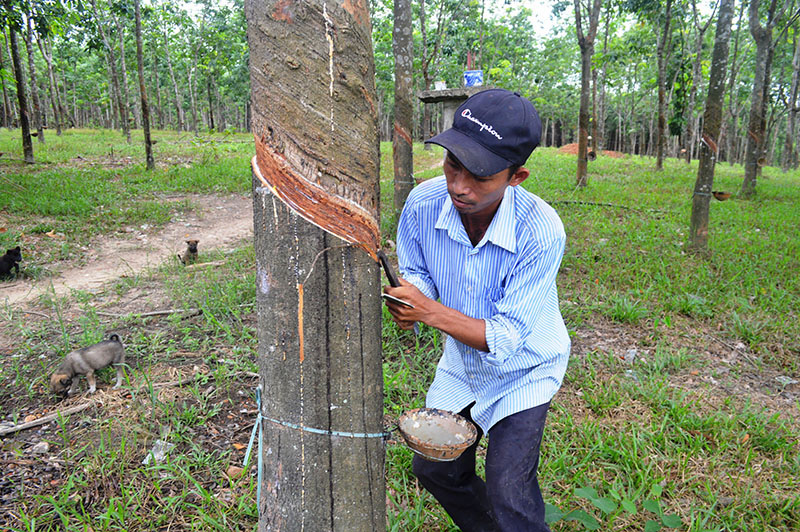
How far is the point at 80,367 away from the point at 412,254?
91.8 inches

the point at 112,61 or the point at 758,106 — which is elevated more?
the point at 112,61

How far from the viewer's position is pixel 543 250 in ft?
5.33

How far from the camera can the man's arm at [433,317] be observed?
4.75 ft

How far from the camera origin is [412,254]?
196 cm

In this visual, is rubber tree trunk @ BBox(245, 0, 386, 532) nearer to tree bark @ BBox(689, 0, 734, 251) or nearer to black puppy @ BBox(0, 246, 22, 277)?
black puppy @ BBox(0, 246, 22, 277)

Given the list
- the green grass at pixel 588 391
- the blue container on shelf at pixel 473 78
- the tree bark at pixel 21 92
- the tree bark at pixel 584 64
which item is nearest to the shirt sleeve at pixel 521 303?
the green grass at pixel 588 391

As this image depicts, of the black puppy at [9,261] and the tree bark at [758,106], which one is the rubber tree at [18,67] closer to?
the black puppy at [9,261]

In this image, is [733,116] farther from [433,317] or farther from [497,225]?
[433,317]

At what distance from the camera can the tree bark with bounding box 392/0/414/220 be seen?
16.8 ft

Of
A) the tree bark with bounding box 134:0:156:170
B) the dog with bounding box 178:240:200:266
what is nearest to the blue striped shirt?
the dog with bounding box 178:240:200:266

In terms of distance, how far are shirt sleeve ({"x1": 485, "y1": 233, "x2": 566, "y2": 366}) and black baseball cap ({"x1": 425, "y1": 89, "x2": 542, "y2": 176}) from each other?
32 centimetres

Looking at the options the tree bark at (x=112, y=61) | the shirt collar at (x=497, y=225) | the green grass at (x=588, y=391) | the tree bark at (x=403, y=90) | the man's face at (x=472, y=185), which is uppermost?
the tree bark at (x=112, y=61)

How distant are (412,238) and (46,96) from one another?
3918 cm

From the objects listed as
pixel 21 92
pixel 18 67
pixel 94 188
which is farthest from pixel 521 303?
pixel 18 67
